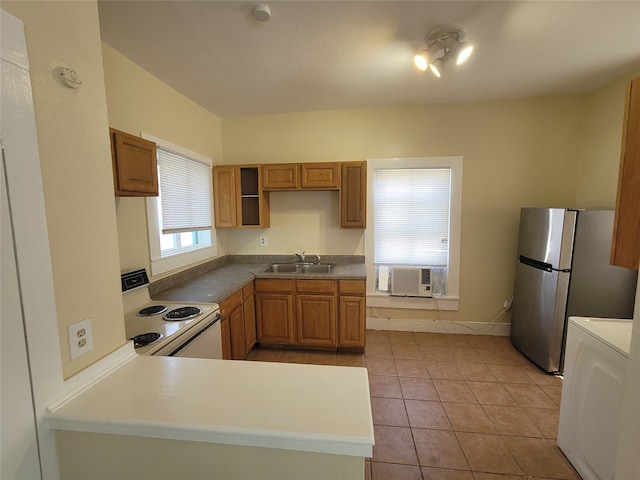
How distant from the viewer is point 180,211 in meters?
2.72

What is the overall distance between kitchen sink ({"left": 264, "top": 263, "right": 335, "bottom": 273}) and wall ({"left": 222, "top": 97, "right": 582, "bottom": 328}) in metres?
0.20

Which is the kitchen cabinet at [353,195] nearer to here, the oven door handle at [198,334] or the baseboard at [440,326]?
the baseboard at [440,326]

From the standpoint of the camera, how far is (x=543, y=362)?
2588mm

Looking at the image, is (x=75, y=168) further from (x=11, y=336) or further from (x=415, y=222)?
(x=415, y=222)

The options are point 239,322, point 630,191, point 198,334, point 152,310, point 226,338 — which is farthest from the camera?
point 239,322

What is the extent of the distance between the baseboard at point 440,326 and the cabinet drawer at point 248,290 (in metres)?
1.54

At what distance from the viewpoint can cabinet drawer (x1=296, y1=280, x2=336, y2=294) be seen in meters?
2.88

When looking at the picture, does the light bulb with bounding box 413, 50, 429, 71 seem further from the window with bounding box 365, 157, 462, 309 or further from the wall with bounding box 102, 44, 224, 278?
the wall with bounding box 102, 44, 224, 278

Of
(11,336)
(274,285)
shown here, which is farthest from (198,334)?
(274,285)

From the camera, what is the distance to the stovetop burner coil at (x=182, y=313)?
1.75 meters

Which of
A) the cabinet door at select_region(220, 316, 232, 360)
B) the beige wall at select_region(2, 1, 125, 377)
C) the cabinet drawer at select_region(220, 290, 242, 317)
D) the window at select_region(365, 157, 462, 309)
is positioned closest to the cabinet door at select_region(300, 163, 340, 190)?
the window at select_region(365, 157, 462, 309)

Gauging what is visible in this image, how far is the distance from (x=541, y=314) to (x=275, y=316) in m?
2.58

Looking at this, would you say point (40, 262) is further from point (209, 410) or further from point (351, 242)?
point (351, 242)

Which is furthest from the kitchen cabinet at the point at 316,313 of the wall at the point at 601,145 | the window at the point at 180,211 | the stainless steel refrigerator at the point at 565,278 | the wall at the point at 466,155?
the wall at the point at 601,145
